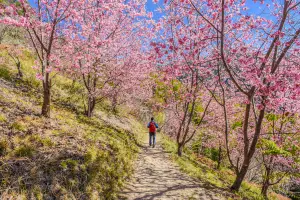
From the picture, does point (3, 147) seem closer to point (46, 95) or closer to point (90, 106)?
point (46, 95)

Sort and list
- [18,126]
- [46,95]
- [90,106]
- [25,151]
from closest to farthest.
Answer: [25,151], [18,126], [46,95], [90,106]

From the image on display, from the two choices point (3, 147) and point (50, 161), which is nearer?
point (3, 147)

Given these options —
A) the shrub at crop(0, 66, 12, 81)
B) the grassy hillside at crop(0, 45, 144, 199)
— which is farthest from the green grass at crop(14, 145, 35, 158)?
the shrub at crop(0, 66, 12, 81)

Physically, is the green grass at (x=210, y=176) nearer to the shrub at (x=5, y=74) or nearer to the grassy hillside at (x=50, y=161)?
the grassy hillside at (x=50, y=161)

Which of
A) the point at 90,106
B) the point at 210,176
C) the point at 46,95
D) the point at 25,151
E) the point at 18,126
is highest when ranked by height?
the point at 46,95

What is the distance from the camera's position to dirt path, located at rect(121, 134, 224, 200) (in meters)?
6.30

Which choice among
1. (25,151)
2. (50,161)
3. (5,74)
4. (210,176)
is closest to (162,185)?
(210,176)

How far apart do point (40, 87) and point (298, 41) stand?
13460mm

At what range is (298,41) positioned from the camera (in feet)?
19.9

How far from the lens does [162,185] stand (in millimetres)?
7137

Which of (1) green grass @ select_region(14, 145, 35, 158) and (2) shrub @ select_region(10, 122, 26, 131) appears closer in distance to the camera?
(1) green grass @ select_region(14, 145, 35, 158)

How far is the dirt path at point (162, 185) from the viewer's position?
6.30 metres

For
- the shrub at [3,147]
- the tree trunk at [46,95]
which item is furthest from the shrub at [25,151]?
the tree trunk at [46,95]

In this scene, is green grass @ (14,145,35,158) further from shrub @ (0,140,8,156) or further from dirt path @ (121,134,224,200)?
dirt path @ (121,134,224,200)
